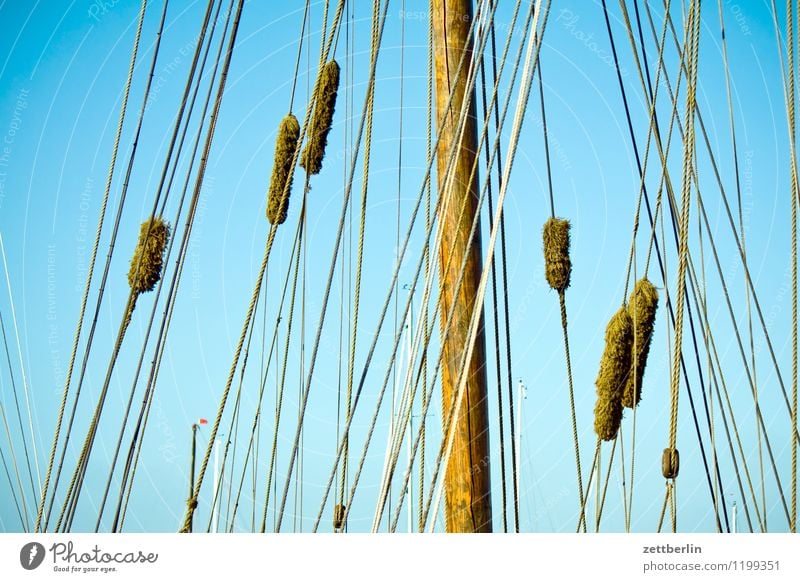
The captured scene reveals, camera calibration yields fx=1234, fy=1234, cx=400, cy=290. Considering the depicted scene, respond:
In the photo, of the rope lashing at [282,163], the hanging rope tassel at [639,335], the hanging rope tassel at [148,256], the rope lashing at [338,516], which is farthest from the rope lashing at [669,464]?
the hanging rope tassel at [148,256]

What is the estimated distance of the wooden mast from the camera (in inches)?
225

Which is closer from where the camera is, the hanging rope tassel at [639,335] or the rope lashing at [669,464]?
the rope lashing at [669,464]

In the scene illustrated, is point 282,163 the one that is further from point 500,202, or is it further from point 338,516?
point 338,516

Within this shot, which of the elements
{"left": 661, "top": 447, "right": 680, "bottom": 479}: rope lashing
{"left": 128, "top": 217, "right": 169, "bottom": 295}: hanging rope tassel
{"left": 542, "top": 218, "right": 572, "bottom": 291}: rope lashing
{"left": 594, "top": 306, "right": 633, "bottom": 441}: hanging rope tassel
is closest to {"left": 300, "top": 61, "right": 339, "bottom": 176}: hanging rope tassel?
{"left": 128, "top": 217, "right": 169, "bottom": 295}: hanging rope tassel
